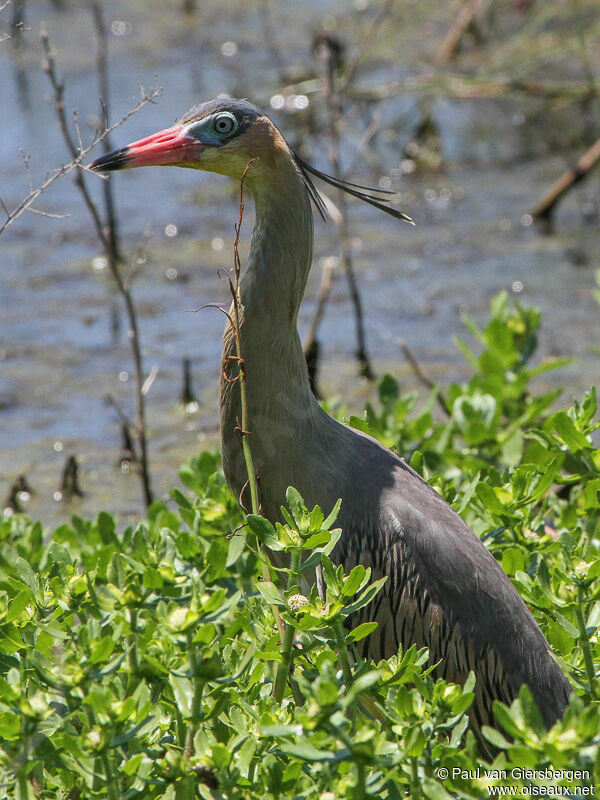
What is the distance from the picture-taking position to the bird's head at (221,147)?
316 centimetres

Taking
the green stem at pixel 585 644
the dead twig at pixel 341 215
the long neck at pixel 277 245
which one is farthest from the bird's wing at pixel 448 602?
the dead twig at pixel 341 215

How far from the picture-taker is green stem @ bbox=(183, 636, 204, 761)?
217 centimetres

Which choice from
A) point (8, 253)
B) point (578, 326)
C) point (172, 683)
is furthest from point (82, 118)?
point (172, 683)

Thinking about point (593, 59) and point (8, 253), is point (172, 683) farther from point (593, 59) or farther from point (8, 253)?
point (593, 59)

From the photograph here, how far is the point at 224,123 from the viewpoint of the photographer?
3.17m

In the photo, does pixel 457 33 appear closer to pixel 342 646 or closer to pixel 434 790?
pixel 342 646

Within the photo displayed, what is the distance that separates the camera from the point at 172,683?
2.34m

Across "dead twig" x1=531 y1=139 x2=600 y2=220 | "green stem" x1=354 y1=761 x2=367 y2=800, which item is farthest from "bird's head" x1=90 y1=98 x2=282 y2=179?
"dead twig" x1=531 y1=139 x2=600 y2=220

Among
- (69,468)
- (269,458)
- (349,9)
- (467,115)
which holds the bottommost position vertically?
(69,468)

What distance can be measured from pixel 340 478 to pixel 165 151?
103cm

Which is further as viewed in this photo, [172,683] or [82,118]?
[82,118]

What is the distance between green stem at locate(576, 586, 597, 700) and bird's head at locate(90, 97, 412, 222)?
1.18m

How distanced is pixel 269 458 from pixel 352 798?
48.9 inches

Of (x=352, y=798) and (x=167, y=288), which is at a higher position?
(x=167, y=288)
